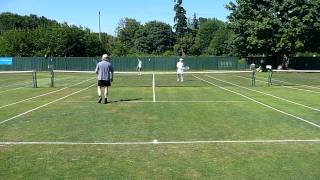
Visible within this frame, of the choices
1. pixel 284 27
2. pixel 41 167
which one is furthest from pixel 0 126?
pixel 284 27

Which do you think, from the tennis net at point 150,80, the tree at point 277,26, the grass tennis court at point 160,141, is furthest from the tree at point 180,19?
the grass tennis court at point 160,141

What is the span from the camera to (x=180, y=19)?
156 meters

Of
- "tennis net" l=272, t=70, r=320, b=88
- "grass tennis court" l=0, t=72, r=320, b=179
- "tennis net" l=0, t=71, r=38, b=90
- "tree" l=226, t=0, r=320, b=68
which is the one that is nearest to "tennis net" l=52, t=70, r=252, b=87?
"tennis net" l=0, t=71, r=38, b=90

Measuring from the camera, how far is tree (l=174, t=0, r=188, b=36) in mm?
155750

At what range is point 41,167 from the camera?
884cm

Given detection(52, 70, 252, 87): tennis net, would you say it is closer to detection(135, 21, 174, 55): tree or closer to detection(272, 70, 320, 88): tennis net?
detection(272, 70, 320, 88): tennis net

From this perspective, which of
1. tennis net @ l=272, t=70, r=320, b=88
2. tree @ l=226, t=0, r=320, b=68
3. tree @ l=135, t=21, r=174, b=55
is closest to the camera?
tennis net @ l=272, t=70, r=320, b=88

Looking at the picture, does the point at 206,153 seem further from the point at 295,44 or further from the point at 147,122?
the point at 295,44

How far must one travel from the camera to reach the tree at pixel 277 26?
69125 mm

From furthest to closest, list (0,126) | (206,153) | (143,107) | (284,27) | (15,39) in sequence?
(15,39), (284,27), (143,107), (0,126), (206,153)

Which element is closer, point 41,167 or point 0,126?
point 41,167

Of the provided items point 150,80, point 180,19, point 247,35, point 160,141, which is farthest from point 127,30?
point 160,141

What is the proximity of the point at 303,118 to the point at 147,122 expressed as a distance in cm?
450

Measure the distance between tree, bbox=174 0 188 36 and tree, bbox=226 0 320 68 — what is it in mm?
82593
